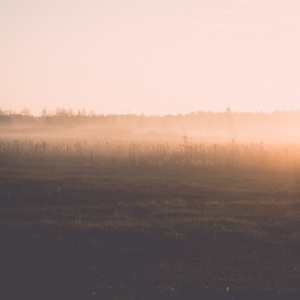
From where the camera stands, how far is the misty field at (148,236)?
5.12 m

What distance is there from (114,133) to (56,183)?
203 ft

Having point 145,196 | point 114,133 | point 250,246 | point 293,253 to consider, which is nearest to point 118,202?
point 145,196

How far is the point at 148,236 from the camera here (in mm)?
7109

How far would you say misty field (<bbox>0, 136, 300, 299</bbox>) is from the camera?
5121 mm

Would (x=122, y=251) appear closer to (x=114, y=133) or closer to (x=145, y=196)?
(x=145, y=196)

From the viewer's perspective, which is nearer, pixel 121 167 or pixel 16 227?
pixel 16 227

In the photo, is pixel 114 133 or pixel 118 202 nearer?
pixel 118 202

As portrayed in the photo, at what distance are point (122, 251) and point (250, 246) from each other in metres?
2.44

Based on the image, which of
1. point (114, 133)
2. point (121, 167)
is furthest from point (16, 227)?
point (114, 133)

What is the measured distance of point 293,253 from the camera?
639cm

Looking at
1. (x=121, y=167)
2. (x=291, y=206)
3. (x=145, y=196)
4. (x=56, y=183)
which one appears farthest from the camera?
(x=121, y=167)

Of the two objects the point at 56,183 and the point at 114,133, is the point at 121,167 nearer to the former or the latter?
the point at 56,183

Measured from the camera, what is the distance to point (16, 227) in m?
7.50

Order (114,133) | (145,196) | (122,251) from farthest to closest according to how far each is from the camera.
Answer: (114,133) < (145,196) < (122,251)
